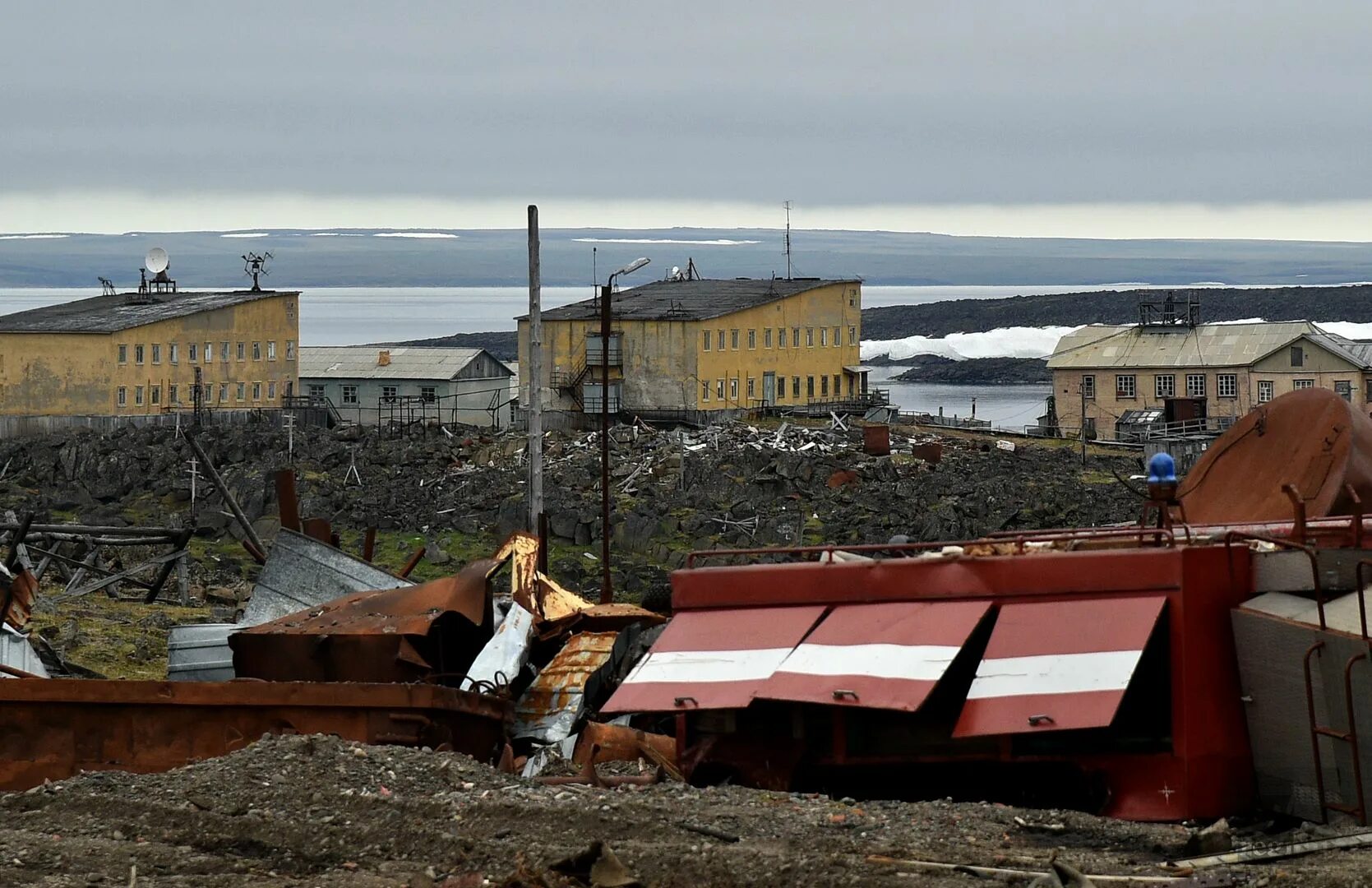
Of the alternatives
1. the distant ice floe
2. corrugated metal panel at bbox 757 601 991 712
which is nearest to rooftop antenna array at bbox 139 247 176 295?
corrugated metal panel at bbox 757 601 991 712

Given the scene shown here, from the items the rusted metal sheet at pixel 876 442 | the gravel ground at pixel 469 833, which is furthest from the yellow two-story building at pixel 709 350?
the gravel ground at pixel 469 833

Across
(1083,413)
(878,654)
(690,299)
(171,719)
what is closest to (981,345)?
(690,299)

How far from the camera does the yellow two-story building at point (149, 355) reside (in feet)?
242

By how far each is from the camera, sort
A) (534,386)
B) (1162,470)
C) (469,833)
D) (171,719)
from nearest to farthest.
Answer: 1. (469,833)
2. (1162,470)
3. (171,719)
4. (534,386)

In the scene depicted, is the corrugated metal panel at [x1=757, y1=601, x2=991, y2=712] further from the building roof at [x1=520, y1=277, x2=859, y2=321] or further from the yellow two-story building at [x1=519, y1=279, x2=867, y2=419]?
the building roof at [x1=520, y1=277, x2=859, y2=321]

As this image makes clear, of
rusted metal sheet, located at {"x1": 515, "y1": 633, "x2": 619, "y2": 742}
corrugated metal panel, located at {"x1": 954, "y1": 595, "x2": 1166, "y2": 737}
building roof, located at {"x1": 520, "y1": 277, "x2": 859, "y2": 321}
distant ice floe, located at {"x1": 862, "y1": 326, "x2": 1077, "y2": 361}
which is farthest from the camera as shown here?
distant ice floe, located at {"x1": 862, "y1": 326, "x2": 1077, "y2": 361}

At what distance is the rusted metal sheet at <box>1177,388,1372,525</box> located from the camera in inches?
546

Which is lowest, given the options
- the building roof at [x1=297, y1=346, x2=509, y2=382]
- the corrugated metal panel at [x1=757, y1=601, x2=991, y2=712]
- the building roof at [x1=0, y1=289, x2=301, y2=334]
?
the corrugated metal panel at [x1=757, y1=601, x2=991, y2=712]

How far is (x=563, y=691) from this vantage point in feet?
49.6

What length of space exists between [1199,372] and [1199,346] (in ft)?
6.34

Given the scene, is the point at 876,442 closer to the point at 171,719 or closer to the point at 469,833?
the point at 171,719

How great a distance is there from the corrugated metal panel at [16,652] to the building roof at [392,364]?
63.3 m

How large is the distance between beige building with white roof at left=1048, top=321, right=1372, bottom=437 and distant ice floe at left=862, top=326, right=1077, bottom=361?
8050cm

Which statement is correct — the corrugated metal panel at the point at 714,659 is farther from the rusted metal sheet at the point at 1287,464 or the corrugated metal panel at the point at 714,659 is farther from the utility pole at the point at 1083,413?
the utility pole at the point at 1083,413
